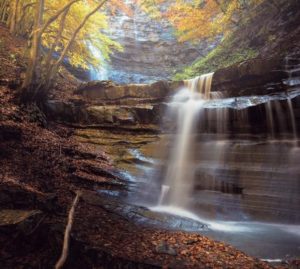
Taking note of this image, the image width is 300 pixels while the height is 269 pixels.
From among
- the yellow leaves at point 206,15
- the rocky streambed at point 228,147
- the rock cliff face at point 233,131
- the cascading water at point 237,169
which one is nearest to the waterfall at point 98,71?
the yellow leaves at point 206,15

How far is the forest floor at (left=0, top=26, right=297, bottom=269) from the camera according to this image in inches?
190

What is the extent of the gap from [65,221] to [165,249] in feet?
5.86

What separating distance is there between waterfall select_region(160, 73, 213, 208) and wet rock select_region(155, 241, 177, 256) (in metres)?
3.48

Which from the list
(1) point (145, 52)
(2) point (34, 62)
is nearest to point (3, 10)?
(2) point (34, 62)

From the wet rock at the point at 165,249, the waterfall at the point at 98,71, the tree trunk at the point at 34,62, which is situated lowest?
the wet rock at the point at 165,249

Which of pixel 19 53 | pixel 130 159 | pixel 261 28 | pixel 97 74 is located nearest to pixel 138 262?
pixel 130 159

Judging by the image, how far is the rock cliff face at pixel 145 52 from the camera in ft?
75.6

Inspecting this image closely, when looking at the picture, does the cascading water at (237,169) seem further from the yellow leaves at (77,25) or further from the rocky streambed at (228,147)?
the yellow leaves at (77,25)

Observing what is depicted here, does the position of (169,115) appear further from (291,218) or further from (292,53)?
(291,218)

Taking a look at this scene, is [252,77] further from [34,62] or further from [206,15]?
[34,62]

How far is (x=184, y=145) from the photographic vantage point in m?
11.3

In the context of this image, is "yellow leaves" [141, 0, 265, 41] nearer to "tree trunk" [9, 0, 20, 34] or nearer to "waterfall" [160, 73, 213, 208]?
"waterfall" [160, 73, 213, 208]

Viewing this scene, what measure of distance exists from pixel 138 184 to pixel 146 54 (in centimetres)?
1715

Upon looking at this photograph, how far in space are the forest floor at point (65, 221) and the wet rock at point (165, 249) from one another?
0.7 inches
